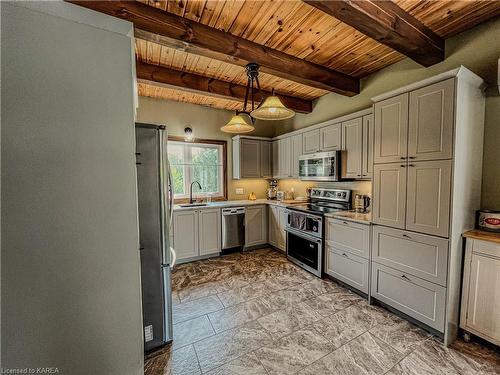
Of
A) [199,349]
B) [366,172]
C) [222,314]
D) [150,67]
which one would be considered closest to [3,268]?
[199,349]

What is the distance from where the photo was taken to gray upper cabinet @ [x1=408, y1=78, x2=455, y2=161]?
1.78 metres

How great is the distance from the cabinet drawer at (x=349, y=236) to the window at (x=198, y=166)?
96.0 inches

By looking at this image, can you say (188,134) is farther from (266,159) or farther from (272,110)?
(272,110)

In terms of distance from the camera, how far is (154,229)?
1.74m

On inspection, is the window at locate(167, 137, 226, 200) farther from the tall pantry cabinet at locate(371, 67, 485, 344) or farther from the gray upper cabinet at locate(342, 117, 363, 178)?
the tall pantry cabinet at locate(371, 67, 485, 344)

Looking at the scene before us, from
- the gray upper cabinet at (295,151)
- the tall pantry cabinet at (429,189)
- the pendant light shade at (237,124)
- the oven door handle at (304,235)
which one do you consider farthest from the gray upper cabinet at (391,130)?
the gray upper cabinet at (295,151)

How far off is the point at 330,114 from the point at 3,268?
4156 millimetres

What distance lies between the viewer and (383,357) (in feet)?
5.52

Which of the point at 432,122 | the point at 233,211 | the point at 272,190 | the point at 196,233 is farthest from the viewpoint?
the point at 272,190

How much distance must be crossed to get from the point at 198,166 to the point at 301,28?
9.85ft

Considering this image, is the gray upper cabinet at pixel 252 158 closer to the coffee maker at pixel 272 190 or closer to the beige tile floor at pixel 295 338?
the coffee maker at pixel 272 190

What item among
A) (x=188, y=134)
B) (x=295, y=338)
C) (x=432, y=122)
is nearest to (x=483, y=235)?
(x=432, y=122)

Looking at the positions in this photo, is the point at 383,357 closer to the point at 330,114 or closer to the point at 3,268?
the point at 3,268

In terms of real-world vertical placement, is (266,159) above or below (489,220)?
above
